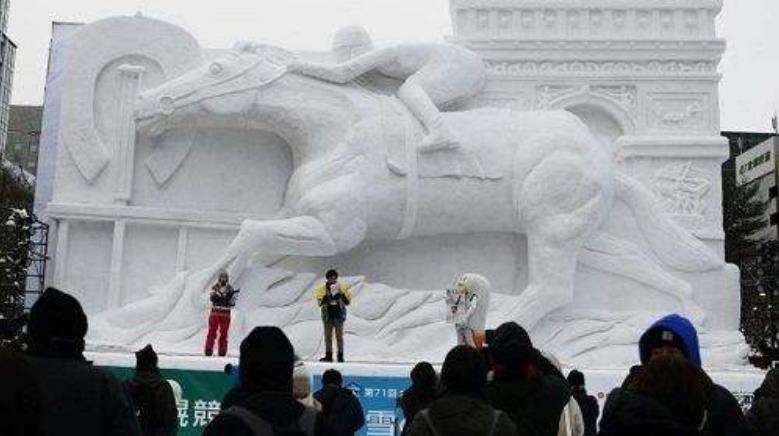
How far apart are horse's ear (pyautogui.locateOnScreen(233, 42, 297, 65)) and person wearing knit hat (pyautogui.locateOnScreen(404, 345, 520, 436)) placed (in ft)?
29.6

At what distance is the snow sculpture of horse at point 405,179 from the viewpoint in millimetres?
10391

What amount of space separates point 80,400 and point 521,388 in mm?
1362

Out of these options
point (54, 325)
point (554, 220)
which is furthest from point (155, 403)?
point (554, 220)

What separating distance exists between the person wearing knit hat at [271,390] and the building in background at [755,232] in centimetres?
1141

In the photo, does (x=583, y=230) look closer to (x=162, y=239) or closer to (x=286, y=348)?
(x=162, y=239)

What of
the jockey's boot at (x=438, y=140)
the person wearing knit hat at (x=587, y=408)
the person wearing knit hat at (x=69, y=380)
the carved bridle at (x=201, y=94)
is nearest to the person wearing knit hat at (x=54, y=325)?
the person wearing knit hat at (x=69, y=380)

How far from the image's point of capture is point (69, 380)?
2533mm

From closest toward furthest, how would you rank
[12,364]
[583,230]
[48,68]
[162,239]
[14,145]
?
[12,364]
[583,230]
[162,239]
[48,68]
[14,145]

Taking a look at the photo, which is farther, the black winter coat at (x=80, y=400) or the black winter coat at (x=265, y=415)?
the black winter coat at (x=80, y=400)

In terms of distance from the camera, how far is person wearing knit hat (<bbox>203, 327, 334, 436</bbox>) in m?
2.28

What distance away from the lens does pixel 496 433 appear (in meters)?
2.45

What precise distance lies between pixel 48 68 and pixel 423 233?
5.72 metres

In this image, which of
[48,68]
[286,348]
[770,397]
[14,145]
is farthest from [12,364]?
[14,145]

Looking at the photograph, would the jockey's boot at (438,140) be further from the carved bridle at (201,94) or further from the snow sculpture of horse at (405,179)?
the carved bridle at (201,94)
